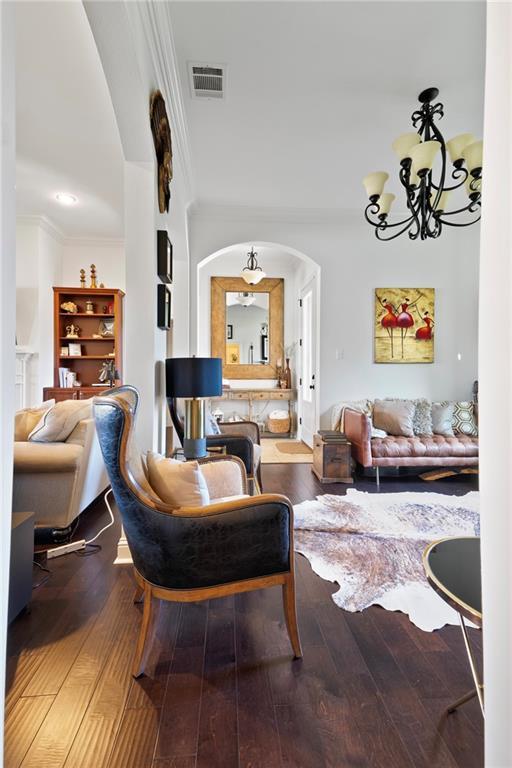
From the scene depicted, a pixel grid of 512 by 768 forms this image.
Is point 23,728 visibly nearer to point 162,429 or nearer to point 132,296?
Result: point 162,429

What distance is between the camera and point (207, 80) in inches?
101

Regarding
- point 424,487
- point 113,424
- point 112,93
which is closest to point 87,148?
point 112,93

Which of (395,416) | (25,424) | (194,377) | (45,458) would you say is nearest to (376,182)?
(194,377)

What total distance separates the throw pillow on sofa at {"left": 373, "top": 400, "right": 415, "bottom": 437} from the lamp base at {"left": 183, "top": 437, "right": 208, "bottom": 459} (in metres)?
2.48

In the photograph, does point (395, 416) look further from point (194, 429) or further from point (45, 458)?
point (45, 458)

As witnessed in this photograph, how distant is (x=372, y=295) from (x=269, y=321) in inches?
88.1

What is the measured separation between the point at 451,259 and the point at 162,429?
170 inches

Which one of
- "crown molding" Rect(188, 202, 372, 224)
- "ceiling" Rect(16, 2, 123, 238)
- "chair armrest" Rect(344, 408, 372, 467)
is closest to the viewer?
"ceiling" Rect(16, 2, 123, 238)

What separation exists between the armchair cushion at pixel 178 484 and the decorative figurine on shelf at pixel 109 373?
3.75 metres

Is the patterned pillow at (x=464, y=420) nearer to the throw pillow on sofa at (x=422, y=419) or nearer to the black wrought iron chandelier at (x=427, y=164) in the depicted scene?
the throw pillow on sofa at (x=422, y=419)

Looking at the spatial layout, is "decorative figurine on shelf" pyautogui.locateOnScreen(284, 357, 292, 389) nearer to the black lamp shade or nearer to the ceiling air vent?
the black lamp shade

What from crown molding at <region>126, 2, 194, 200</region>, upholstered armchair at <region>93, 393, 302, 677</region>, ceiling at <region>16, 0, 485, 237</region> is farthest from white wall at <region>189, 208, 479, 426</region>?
upholstered armchair at <region>93, 393, 302, 677</region>

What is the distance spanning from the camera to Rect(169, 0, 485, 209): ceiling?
81.6 inches

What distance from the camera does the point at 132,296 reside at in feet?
7.39
